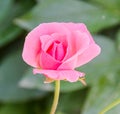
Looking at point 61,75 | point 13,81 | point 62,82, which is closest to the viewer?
point 61,75

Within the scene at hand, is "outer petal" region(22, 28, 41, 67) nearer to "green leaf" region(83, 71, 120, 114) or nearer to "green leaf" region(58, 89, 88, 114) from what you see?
"green leaf" region(83, 71, 120, 114)

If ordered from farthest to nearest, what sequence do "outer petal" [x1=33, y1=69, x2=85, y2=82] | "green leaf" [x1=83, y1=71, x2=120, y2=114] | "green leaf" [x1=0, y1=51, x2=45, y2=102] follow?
"green leaf" [x1=0, y1=51, x2=45, y2=102]
"green leaf" [x1=83, y1=71, x2=120, y2=114]
"outer petal" [x1=33, y1=69, x2=85, y2=82]

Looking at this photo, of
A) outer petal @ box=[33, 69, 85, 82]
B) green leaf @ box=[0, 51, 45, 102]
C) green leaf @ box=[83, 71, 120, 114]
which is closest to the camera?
outer petal @ box=[33, 69, 85, 82]

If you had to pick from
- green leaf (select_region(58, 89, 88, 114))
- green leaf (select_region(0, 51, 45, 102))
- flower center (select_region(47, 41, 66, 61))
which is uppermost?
flower center (select_region(47, 41, 66, 61))

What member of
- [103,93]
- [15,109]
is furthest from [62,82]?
[15,109]

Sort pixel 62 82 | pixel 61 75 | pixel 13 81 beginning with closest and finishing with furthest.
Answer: pixel 61 75
pixel 62 82
pixel 13 81

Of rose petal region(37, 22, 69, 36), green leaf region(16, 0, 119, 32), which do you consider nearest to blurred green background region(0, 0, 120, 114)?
green leaf region(16, 0, 119, 32)

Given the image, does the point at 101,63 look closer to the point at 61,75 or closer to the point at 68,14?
the point at 68,14
